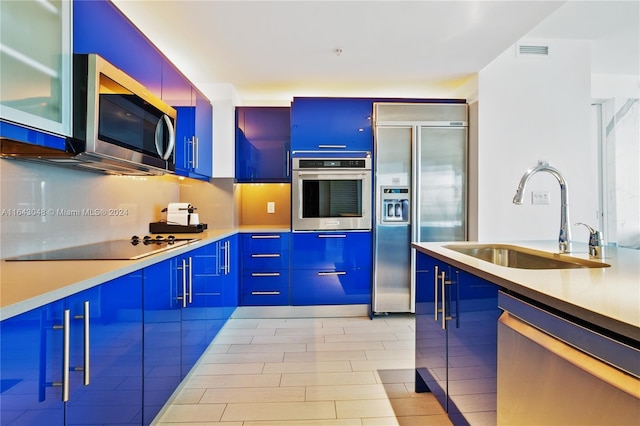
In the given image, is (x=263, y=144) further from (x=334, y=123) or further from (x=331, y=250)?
(x=331, y=250)

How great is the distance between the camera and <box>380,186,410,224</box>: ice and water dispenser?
3293 millimetres

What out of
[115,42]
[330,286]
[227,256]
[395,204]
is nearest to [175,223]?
[227,256]

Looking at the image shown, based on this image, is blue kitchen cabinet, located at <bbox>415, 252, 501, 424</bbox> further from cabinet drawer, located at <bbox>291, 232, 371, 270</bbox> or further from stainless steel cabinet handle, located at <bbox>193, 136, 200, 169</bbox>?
stainless steel cabinet handle, located at <bbox>193, 136, 200, 169</bbox>

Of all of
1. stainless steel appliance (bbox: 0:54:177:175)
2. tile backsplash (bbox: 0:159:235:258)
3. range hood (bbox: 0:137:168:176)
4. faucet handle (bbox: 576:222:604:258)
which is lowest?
faucet handle (bbox: 576:222:604:258)

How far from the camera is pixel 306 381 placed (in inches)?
81.9

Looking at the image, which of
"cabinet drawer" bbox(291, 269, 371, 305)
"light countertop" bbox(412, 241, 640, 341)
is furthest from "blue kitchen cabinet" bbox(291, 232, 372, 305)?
"light countertop" bbox(412, 241, 640, 341)

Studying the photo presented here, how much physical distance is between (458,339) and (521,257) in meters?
0.61

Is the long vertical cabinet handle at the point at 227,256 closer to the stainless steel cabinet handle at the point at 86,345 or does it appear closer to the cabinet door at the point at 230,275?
the cabinet door at the point at 230,275

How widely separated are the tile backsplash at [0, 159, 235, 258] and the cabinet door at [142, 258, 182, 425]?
0.60m

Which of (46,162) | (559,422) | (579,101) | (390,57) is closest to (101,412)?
(46,162)

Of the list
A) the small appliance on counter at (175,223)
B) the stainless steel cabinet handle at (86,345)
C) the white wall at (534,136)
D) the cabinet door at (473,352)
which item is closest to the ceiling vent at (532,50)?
the white wall at (534,136)

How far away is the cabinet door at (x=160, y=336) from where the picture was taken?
1.47m

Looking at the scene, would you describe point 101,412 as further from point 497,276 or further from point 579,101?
point 579,101

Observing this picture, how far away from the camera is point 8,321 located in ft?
2.60
